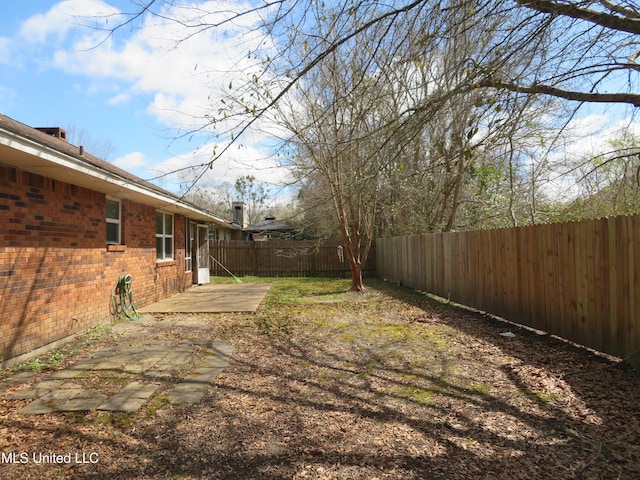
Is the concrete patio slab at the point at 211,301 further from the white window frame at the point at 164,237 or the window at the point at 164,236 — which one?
the window at the point at 164,236

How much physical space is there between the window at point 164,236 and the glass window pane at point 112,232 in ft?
7.78

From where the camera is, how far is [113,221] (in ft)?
25.5

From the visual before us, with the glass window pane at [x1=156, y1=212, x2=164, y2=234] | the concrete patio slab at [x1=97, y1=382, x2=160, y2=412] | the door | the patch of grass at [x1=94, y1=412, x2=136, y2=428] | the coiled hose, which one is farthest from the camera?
the door

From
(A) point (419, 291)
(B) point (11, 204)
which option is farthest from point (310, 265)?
(B) point (11, 204)

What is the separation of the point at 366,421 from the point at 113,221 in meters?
6.63

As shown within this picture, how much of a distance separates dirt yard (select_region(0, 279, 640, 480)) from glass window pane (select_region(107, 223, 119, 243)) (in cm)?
258

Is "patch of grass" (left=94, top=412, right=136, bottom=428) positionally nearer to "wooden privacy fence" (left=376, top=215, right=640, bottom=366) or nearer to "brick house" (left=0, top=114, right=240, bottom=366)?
"brick house" (left=0, top=114, right=240, bottom=366)

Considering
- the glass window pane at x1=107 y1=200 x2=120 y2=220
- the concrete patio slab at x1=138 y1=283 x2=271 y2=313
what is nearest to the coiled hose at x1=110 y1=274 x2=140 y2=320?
the concrete patio slab at x1=138 y1=283 x2=271 y2=313

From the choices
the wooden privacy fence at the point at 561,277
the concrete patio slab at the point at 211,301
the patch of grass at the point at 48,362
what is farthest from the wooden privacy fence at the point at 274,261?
the patch of grass at the point at 48,362

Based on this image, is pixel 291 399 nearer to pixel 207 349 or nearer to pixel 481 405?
pixel 481 405

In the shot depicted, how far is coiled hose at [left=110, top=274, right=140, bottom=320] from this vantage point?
299 inches

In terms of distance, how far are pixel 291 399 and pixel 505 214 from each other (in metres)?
11.9

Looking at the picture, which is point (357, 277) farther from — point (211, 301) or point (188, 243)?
point (188, 243)

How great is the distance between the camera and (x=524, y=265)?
21.8 ft
